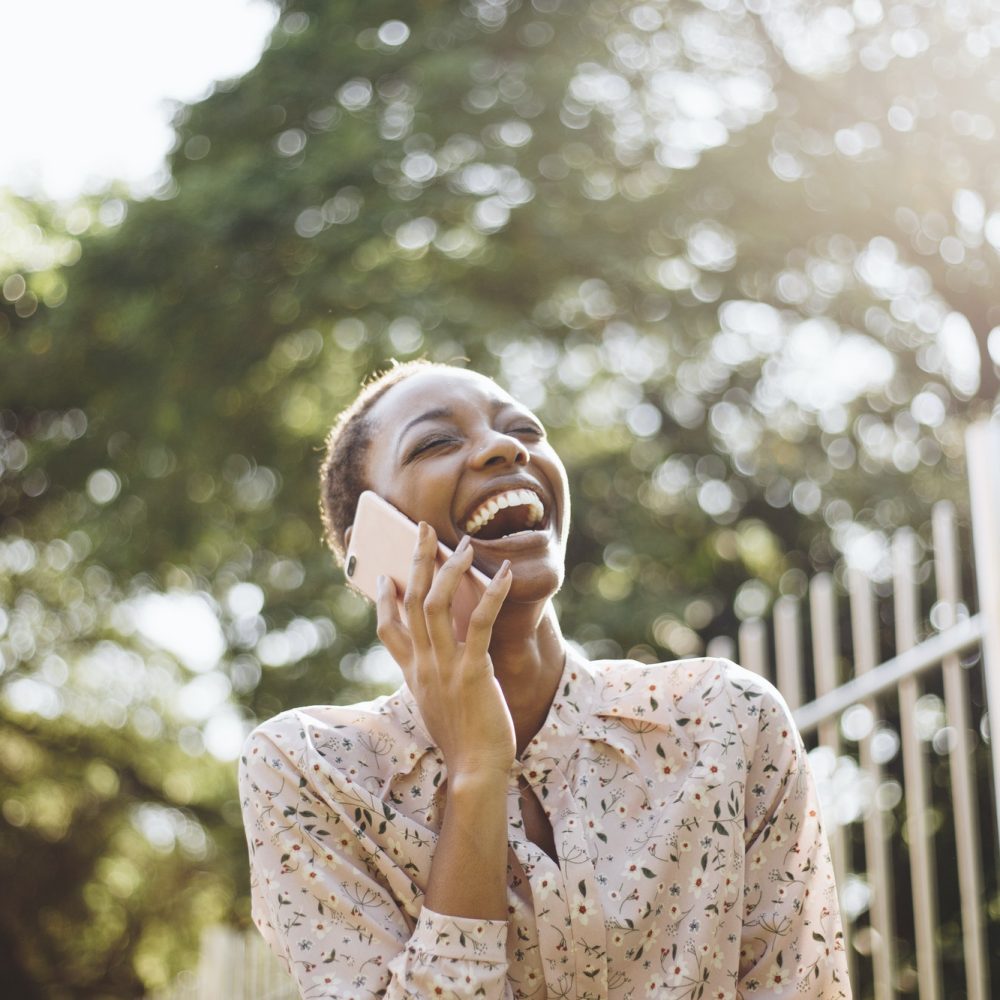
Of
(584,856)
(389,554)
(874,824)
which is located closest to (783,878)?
(584,856)

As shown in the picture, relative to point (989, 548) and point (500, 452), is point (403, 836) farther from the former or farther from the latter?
point (989, 548)

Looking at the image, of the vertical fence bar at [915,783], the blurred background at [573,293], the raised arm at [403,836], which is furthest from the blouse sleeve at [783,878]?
the blurred background at [573,293]

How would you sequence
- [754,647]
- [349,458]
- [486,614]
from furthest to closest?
[754,647] < [349,458] < [486,614]

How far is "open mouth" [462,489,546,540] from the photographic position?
2.54 m

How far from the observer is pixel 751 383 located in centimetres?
1287

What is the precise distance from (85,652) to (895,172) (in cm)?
1197

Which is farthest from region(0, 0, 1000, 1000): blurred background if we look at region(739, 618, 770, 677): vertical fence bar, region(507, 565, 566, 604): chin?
region(507, 565, 566, 604): chin

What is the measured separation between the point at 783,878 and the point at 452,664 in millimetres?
691

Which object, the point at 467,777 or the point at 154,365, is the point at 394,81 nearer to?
the point at 154,365

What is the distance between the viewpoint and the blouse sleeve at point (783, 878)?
92.0 inches

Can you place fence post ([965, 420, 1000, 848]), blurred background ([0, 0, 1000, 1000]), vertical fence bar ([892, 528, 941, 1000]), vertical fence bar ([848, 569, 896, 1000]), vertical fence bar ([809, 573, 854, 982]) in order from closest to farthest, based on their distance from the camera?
fence post ([965, 420, 1000, 848]) < vertical fence bar ([892, 528, 941, 1000]) < vertical fence bar ([848, 569, 896, 1000]) < vertical fence bar ([809, 573, 854, 982]) < blurred background ([0, 0, 1000, 1000])

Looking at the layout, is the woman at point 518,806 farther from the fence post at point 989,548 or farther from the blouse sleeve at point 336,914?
the fence post at point 989,548

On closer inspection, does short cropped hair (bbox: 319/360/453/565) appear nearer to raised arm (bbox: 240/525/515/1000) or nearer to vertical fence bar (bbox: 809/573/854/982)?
raised arm (bbox: 240/525/515/1000)

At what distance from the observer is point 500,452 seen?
8.33ft
